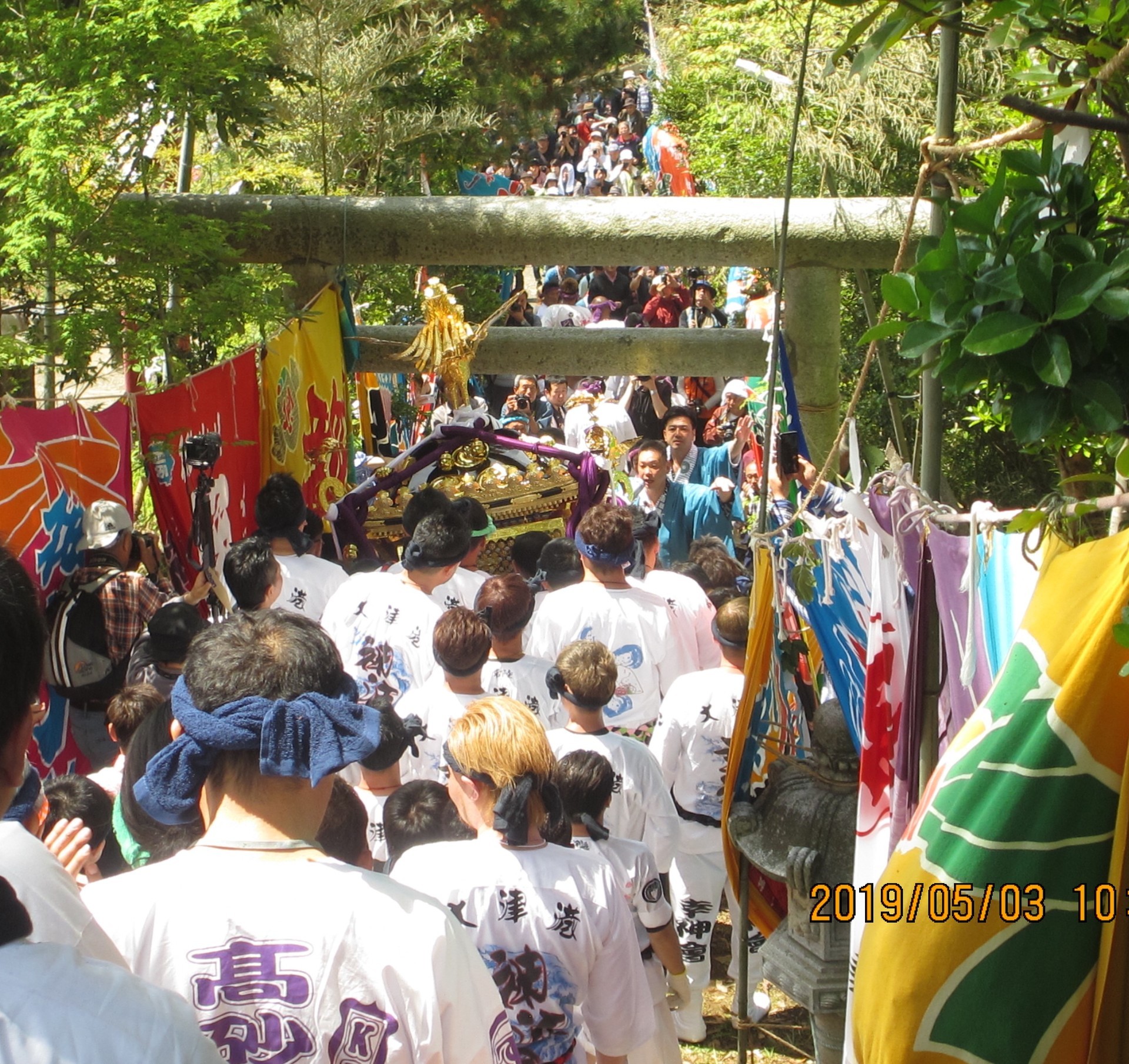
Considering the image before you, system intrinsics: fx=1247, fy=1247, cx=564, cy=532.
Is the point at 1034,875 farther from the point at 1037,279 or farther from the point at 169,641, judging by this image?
the point at 169,641

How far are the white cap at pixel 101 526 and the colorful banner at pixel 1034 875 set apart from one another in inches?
142

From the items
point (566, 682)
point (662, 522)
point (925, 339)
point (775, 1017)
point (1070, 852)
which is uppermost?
point (925, 339)

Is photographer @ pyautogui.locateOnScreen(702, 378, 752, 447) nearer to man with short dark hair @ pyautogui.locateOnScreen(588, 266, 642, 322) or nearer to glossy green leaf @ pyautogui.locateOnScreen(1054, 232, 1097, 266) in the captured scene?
man with short dark hair @ pyautogui.locateOnScreen(588, 266, 642, 322)

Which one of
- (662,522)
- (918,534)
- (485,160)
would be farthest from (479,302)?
(918,534)

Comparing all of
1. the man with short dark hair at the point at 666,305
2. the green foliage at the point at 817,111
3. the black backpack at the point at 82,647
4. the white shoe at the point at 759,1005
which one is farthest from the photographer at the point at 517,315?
the white shoe at the point at 759,1005

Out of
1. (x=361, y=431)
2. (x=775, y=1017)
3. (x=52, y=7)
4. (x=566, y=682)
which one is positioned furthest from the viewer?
(x=361, y=431)

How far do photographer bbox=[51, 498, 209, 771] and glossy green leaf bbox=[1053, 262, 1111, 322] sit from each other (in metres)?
3.51

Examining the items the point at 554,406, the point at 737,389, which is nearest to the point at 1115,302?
the point at 737,389

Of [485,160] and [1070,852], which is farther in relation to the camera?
[485,160]

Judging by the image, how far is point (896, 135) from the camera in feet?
33.0

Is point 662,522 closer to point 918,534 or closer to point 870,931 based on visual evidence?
point 918,534

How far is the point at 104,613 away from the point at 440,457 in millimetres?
2347

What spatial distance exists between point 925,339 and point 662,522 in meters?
5.29

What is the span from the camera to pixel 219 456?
18.6 feet
